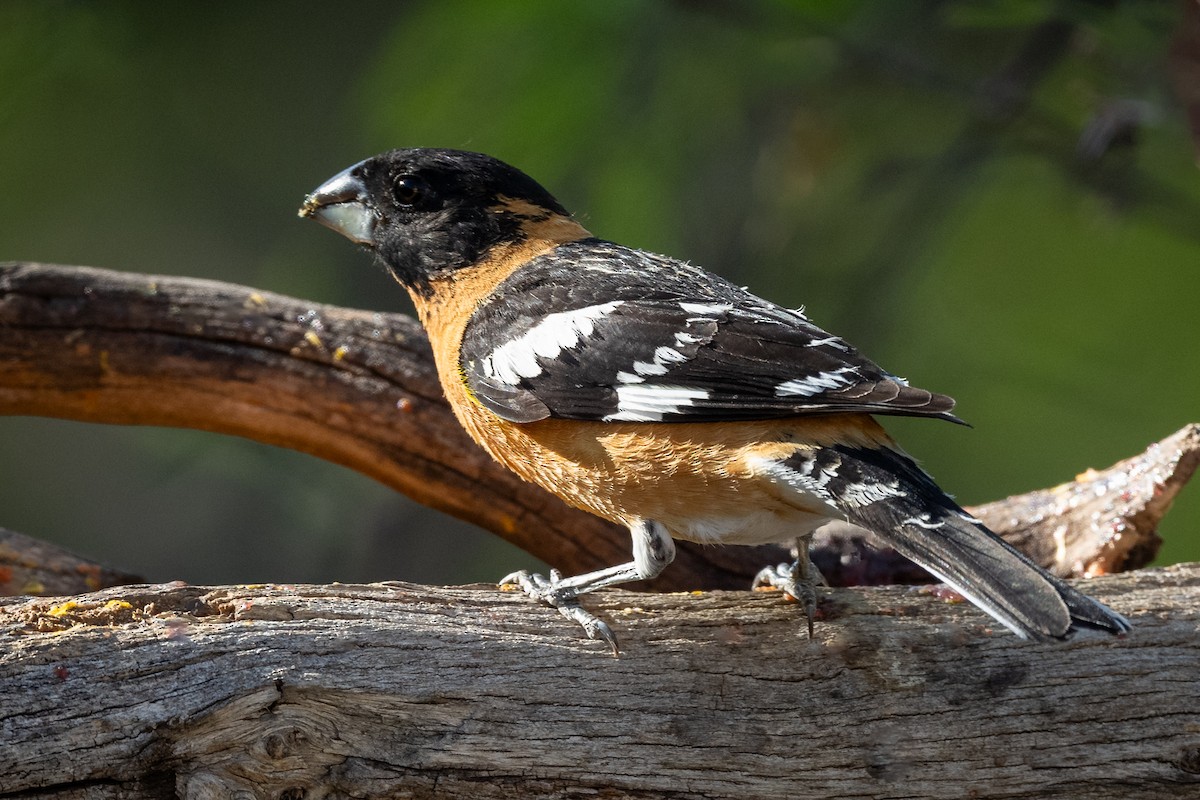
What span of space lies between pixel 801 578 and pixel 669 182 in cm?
245

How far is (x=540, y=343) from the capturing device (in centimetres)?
316

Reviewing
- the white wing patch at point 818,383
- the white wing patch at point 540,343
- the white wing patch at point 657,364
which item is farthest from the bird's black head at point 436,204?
the white wing patch at point 818,383

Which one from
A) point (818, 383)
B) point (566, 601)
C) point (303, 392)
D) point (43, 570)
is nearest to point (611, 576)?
point (566, 601)

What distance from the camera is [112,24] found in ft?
18.1

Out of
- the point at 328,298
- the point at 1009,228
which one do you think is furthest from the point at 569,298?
the point at 1009,228

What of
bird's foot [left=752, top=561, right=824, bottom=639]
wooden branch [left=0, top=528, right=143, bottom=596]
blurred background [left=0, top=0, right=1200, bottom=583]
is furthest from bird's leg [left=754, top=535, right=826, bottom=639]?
wooden branch [left=0, top=528, right=143, bottom=596]

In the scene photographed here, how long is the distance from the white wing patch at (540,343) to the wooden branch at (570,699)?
0.58 metres

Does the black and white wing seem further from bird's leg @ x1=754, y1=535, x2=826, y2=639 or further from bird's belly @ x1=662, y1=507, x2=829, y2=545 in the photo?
bird's leg @ x1=754, y1=535, x2=826, y2=639

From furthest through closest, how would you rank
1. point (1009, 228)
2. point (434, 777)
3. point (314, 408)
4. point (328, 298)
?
1. point (1009, 228)
2. point (328, 298)
3. point (314, 408)
4. point (434, 777)

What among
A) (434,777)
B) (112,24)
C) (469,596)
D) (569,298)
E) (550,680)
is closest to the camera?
(434,777)

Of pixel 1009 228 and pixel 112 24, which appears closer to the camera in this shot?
pixel 112 24

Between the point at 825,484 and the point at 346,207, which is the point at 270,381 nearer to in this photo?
the point at 346,207

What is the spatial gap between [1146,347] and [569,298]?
12.3ft

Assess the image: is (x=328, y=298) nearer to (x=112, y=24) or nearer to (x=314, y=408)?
(x=112, y=24)
